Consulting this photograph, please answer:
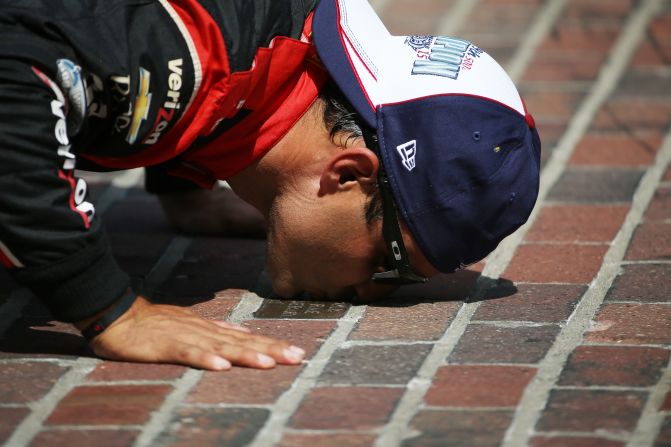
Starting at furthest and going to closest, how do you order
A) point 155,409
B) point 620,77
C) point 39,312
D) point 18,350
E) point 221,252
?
1. point 620,77
2. point 221,252
3. point 39,312
4. point 18,350
5. point 155,409

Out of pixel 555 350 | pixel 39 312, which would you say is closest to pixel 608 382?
pixel 555 350

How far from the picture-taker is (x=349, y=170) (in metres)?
2.66

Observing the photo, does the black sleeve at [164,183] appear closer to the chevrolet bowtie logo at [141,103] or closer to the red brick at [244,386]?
the chevrolet bowtie logo at [141,103]

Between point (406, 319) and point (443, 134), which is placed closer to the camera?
point (443, 134)

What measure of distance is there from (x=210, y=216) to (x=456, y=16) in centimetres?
219

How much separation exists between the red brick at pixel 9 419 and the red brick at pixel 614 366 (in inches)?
41.2

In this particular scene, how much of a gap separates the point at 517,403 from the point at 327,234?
2.15 feet

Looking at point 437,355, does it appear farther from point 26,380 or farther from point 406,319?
point 26,380

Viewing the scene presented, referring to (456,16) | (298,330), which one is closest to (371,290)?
(298,330)

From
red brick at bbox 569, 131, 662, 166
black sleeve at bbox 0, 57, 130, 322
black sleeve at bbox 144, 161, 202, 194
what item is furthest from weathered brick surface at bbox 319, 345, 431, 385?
red brick at bbox 569, 131, 662, 166

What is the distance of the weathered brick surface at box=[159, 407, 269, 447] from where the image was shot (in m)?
2.14

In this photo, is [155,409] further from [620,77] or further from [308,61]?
[620,77]

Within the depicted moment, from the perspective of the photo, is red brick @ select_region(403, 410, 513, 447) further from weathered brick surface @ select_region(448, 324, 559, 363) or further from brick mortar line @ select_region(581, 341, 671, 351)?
brick mortar line @ select_region(581, 341, 671, 351)

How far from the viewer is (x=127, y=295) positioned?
2500mm
